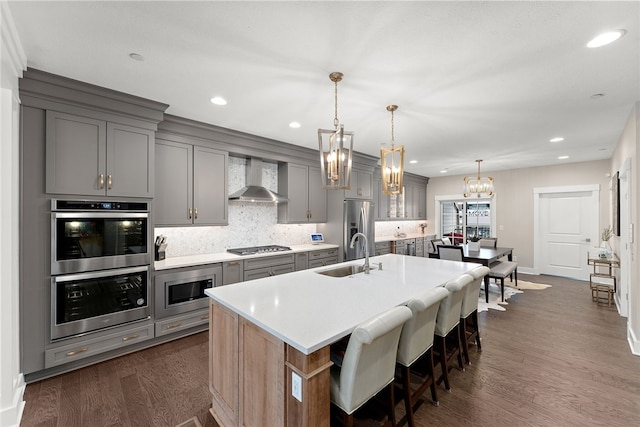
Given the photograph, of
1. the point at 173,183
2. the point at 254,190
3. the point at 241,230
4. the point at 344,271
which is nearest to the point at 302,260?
the point at 241,230

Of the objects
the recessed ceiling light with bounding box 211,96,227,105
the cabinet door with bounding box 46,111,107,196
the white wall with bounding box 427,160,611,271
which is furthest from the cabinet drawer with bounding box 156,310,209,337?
the white wall with bounding box 427,160,611,271

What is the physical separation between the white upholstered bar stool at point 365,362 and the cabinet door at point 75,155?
2810mm

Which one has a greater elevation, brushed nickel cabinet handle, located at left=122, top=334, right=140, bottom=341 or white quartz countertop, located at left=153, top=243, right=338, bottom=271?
white quartz countertop, located at left=153, top=243, right=338, bottom=271

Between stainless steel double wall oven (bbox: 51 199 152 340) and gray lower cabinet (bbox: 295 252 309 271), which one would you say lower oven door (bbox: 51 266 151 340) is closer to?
stainless steel double wall oven (bbox: 51 199 152 340)

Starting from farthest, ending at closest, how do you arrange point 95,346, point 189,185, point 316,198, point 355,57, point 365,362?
point 316,198
point 189,185
point 95,346
point 355,57
point 365,362

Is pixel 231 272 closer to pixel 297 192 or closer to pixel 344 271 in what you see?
pixel 344 271

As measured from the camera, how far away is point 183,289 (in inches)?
130

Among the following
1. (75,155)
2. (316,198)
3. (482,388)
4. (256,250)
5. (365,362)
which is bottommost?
(482,388)

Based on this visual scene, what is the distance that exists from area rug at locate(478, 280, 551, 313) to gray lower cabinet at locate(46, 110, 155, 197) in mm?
5011

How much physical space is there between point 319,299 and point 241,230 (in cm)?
283

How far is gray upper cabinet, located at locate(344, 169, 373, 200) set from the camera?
18.5 ft

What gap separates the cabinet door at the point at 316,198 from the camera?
509 centimetres

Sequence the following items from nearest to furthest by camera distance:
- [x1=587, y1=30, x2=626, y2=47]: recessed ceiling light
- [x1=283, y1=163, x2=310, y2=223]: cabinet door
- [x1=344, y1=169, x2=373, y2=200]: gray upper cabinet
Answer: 1. [x1=587, y1=30, x2=626, y2=47]: recessed ceiling light
2. [x1=283, y1=163, x2=310, y2=223]: cabinet door
3. [x1=344, y1=169, x2=373, y2=200]: gray upper cabinet

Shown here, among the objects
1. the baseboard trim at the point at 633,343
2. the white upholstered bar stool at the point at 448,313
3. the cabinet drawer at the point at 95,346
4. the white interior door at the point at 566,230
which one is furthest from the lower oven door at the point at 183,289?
the white interior door at the point at 566,230
